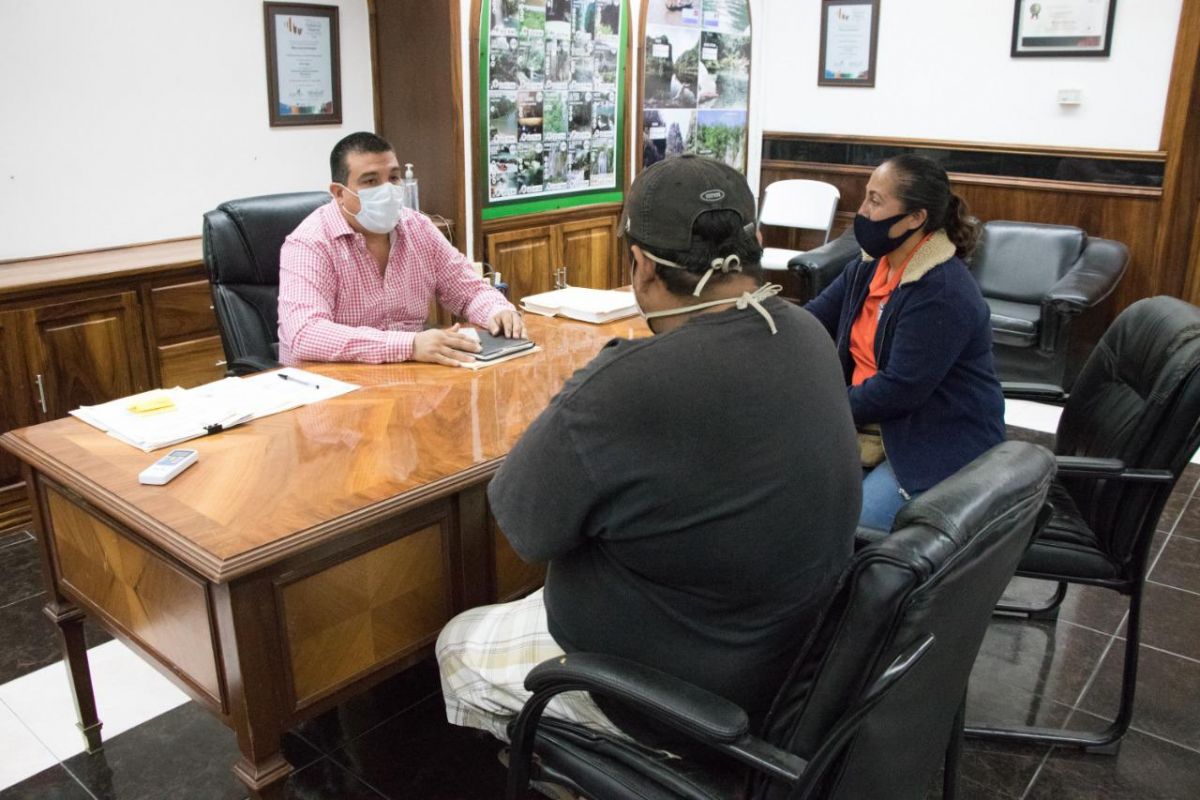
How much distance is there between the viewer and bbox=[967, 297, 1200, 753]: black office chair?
199 centimetres

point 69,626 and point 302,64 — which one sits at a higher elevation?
point 302,64

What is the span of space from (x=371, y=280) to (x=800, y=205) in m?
3.66

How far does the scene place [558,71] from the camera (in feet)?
15.2

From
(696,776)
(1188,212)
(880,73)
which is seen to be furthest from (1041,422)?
(696,776)

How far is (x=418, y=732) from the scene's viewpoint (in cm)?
226

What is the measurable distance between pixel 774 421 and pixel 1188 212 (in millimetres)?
4354

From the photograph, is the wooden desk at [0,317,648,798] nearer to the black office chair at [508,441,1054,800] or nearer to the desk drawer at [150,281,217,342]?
the black office chair at [508,441,1054,800]

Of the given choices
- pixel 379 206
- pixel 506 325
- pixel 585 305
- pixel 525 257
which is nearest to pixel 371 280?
pixel 379 206

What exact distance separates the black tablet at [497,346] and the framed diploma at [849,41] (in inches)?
150

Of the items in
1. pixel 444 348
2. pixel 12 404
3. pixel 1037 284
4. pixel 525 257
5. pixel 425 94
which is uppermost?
pixel 425 94

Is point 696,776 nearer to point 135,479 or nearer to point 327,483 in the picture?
point 327,483

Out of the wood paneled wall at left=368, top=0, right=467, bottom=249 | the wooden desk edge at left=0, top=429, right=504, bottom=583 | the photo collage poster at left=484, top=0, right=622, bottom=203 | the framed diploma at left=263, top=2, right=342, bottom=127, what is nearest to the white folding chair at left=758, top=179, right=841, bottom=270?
the photo collage poster at left=484, top=0, right=622, bottom=203

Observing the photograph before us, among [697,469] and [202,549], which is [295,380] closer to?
[202,549]

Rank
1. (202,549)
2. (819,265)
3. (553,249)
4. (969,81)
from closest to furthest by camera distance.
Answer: (202,549)
(819,265)
(553,249)
(969,81)
